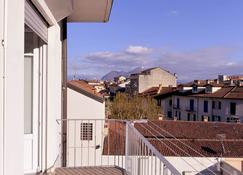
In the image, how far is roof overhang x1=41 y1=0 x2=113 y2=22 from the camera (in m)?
4.81

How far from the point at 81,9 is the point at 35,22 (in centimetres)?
275

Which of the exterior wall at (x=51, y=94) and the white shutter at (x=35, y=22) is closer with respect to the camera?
the white shutter at (x=35, y=22)

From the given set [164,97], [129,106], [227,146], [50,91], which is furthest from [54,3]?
[164,97]

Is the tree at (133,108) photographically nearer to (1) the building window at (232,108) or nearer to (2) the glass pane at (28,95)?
(1) the building window at (232,108)

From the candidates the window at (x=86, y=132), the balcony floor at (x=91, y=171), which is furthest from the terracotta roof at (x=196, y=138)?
the balcony floor at (x=91, y=171)

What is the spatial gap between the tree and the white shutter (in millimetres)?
29768

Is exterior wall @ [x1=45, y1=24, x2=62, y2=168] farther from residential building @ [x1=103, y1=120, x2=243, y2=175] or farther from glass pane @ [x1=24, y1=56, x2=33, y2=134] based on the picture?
residential building @ [x1=103, y1=120, x2=243, y2=175]

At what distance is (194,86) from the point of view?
150 ft

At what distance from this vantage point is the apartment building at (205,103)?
130ft

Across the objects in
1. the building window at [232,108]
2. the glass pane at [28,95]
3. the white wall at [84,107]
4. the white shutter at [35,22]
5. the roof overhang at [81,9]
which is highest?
the roof overhang at [81,9]

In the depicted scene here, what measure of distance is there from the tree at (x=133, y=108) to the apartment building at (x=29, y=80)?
29.0m

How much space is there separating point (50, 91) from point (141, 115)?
1269 inches

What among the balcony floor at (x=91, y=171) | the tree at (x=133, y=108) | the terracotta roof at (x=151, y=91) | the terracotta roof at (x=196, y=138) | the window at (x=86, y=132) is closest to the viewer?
the balcony floor at (x=91, y=171)

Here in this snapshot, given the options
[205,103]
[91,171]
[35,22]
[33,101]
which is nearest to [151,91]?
[205,103]
